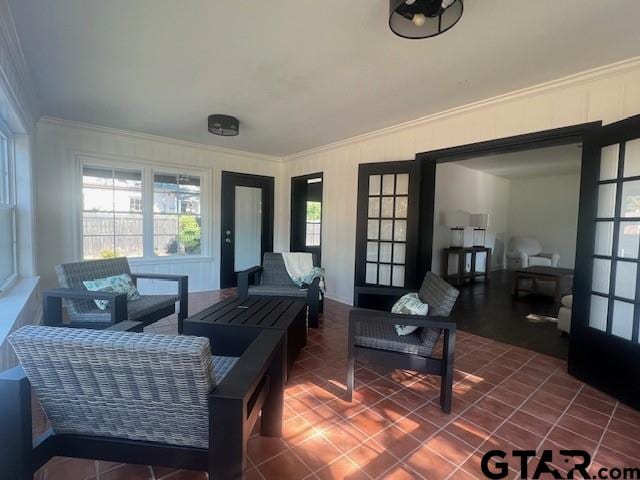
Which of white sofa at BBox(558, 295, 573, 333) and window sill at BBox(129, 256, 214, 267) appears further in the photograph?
window sill at BBox(129, 256, 214, 267)

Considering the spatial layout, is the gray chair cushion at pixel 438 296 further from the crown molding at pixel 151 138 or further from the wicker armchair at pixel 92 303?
the crown molding at pixel 151 138

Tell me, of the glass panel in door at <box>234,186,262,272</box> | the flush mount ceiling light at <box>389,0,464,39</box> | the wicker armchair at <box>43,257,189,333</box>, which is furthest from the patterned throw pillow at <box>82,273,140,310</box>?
the flush mount ceiling light at <box>389,0,464,39</box>

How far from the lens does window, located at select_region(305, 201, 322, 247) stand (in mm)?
7004

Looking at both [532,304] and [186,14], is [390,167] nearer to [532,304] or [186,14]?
[186,14]

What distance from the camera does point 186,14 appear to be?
188cm

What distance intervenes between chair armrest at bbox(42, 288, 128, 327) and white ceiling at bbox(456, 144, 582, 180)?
5418mm

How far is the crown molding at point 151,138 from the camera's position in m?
3.95

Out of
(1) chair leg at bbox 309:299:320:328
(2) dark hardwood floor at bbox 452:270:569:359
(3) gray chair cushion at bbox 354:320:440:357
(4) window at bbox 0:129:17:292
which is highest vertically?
(4) window at bbox 0:129:17:292

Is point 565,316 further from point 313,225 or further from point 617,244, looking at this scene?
point 313,225

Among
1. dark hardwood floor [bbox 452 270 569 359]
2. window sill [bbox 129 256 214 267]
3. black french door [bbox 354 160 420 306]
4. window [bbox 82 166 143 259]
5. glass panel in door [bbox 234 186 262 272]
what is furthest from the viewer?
glass panel in door [bbox 234 186 262 272]

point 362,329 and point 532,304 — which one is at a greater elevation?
point 362,329

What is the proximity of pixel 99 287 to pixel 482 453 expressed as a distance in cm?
322

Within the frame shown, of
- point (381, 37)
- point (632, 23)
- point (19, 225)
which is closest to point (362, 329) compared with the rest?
point (381, 37)

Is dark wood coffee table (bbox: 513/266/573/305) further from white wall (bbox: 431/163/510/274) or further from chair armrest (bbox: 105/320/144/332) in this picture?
chair armrest (bbox: 105/320/144/332)
